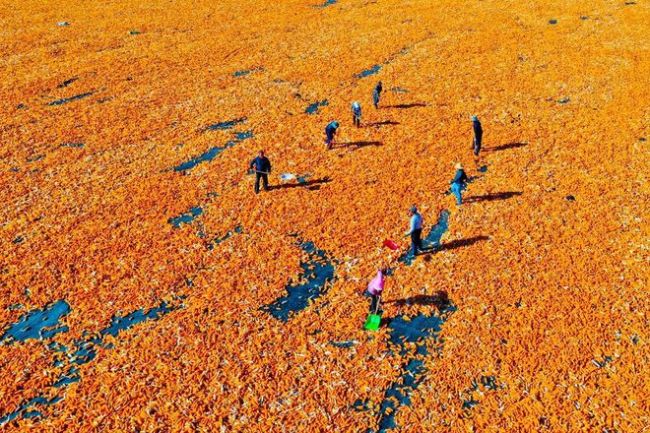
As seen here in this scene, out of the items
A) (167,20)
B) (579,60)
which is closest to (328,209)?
(579,60)

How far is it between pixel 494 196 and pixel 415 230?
18.6ft

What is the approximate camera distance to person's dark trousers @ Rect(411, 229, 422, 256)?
1700 centimetres

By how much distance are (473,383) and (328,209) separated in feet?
31.2

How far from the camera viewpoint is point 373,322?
14359mm

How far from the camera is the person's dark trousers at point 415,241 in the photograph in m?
17.0

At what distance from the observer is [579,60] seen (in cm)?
3478

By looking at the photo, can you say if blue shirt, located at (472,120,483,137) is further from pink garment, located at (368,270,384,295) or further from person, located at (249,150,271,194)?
pink garment, located at (368,270,384,295)

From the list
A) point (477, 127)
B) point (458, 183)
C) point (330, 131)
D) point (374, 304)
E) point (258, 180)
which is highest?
point (330, 131)

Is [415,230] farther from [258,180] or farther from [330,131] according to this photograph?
[330,131]

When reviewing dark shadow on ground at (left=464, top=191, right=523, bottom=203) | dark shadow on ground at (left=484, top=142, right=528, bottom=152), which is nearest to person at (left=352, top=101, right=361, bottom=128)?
dark shadow on ground at (left=484, top=142, right=528, bottom=152)

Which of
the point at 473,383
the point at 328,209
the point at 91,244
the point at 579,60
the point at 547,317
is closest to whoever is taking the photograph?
the point at 473,383

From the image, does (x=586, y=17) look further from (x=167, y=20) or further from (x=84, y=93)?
(x=84, y=93)

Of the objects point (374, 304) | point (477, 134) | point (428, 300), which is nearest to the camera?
point (374, 304)

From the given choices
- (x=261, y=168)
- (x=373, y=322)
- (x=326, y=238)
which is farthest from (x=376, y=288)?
(x=261, y=168)
